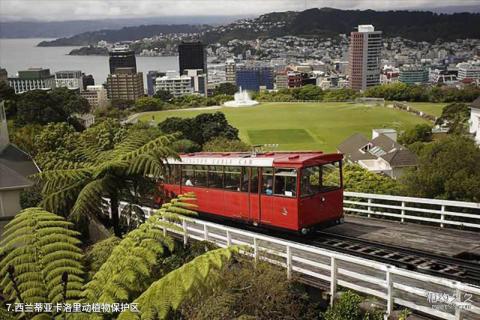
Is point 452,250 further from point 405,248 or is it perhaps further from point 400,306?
point 400,306

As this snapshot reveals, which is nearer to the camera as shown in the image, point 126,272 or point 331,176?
point 126,272

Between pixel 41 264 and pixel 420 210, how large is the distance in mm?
9051

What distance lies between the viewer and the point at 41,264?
6.45 metres

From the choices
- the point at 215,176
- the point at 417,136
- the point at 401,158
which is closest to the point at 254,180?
the point at 215,176

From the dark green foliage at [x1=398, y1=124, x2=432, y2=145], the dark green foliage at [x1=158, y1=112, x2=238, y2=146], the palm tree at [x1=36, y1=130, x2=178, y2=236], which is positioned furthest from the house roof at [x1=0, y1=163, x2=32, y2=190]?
the dark green foliage at [x1=398, y1=124, x2=432, y2=145]

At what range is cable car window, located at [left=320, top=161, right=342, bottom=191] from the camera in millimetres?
11295

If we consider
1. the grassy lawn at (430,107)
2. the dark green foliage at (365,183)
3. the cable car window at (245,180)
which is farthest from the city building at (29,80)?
the cable car window at (245,180)

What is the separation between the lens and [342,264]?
8.83 metres

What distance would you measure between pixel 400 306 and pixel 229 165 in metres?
6.16

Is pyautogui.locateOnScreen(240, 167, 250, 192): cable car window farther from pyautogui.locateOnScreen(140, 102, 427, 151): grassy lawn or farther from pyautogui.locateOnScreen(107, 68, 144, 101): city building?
pyautogui.locateOnScreen(107, 68, 144, 101): city building

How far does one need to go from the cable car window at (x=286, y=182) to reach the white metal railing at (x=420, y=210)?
11.1ft

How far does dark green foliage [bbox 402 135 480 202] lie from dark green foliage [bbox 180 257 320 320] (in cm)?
812

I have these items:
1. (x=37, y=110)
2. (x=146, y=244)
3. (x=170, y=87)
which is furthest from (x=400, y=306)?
(x=170, y=87)

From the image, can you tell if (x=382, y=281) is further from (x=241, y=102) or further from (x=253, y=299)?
(x=241, y=102)
